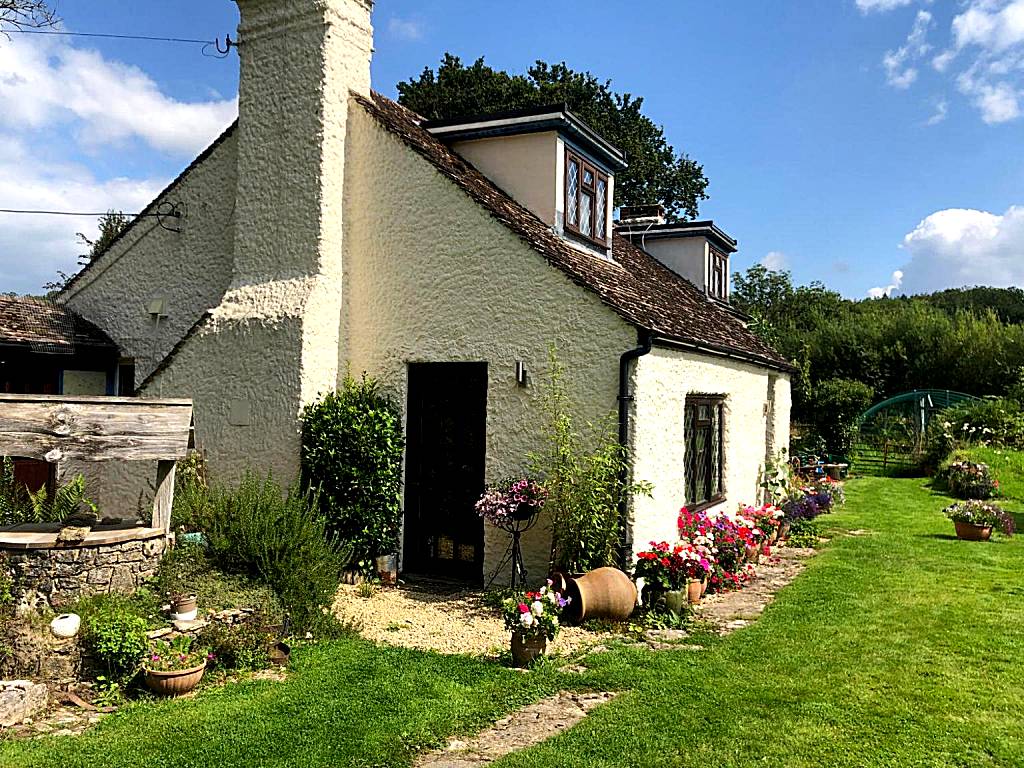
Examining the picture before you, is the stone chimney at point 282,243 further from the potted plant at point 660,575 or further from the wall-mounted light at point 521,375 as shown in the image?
the potted plant at point 660,575

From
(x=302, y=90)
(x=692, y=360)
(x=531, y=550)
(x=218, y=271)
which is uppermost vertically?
(x=302, y=90)

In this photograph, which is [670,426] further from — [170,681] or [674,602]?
[170,681]

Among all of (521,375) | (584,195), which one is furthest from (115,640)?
(584,195)

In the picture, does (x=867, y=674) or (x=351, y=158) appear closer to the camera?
(x=867, y=674)

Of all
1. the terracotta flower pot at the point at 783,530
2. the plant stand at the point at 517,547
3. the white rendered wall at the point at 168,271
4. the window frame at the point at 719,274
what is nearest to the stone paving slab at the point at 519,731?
the plant stand at the point at 517,547

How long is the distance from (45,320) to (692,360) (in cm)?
1080

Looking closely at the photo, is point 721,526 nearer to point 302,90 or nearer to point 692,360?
point 692,360

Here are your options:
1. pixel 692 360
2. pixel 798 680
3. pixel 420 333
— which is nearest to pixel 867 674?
pixel 798 680

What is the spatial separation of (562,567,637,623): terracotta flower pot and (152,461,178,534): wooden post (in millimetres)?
4174

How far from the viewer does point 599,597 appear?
27.3ft

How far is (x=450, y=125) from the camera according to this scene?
39.7ft

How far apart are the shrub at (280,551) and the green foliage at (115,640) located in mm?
1440

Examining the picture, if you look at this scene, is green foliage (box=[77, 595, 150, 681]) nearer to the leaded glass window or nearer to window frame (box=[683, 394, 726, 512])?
window frame (box=[683, 394, 726, 512])

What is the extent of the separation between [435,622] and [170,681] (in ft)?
9.97
